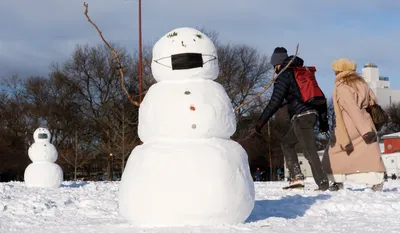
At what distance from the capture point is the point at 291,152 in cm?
835

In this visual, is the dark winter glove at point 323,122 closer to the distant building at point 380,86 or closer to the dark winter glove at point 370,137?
the dark winter glove at point 370,137

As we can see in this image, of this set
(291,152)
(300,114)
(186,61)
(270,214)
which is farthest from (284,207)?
(186,61)

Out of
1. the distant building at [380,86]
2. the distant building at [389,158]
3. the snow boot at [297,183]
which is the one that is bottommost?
the distant building at [389,158]

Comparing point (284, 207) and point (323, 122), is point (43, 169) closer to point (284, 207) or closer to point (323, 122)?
point (323, 122)

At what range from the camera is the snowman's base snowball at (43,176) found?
42.1ft

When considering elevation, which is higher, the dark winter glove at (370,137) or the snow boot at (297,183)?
the dark winter glove at (370,137)

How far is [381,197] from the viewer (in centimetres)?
684

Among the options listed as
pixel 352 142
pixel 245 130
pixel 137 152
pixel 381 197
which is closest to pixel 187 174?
pixel 137 152

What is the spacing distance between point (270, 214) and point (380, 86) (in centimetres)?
6804

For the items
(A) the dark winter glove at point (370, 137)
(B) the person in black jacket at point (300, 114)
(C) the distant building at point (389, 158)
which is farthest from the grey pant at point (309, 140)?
(C) the distant building at point (389, 158)

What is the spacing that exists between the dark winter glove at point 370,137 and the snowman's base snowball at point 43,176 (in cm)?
779

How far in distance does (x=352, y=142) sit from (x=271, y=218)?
9.31 feet

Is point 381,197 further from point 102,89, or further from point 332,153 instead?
point 102,89

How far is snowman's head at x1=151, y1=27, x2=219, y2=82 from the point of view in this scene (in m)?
5.10
